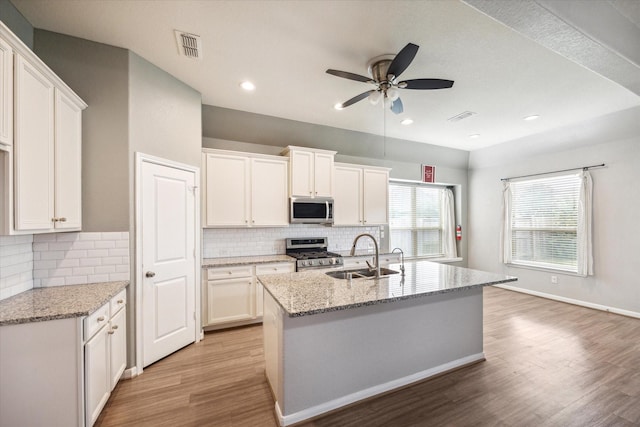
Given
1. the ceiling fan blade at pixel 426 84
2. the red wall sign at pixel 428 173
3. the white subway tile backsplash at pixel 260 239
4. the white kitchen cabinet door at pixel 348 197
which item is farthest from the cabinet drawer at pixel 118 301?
the red wall sign at pixel 428 173

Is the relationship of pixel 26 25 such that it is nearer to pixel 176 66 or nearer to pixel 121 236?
pixel 176 66

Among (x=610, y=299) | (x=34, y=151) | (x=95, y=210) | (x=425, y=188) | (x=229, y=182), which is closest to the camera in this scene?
(x=34, y=151)

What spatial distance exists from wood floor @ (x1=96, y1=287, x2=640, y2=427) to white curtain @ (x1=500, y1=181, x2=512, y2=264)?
90.3 inches

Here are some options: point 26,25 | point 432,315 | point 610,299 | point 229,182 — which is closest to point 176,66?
point 26,25

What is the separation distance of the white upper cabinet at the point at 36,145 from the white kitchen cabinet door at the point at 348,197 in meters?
3.25

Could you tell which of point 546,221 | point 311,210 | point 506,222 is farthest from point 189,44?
point 546,221

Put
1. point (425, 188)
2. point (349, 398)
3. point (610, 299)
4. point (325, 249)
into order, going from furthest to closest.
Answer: point (425, 188), point (325, 249), point (610, 299), point (349, 398)

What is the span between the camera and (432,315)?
2426 mm

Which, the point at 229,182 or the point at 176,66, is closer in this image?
the point at 176,66

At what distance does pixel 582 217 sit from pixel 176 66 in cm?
629

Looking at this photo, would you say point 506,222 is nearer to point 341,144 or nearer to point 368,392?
point 341,144

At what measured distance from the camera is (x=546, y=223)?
5.02 metres

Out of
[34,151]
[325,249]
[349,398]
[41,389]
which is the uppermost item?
[34,151]

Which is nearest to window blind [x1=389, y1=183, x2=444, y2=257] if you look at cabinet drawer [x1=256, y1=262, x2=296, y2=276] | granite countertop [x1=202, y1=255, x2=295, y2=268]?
cabinet drawer [x1=256, y1=262, x2=296, y2=276]
